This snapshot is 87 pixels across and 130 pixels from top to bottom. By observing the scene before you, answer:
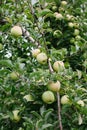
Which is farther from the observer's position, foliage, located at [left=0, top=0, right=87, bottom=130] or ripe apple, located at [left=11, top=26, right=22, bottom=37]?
ripe apple, located at [left=11, top=26, right=22, bottom=37]

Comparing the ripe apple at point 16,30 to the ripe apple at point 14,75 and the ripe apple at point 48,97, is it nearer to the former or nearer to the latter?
the ripe apple at point 14,75

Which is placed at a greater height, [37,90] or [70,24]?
[70,24]

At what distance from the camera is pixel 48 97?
1.52 metres

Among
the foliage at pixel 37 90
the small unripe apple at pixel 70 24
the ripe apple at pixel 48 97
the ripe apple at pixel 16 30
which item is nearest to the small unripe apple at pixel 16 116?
the foliage at pixel 37 90

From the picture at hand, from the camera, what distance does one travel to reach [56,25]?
7.93ft

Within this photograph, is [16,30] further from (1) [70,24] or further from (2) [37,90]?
(1) [70,24]

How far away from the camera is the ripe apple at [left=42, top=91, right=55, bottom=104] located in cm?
153

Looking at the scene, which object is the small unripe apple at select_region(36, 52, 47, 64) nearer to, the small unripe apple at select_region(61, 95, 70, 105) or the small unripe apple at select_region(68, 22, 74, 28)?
the small unripe apple at select_region(61, 95, 70, 105)

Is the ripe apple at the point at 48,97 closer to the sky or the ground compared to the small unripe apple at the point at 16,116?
closer to the sky

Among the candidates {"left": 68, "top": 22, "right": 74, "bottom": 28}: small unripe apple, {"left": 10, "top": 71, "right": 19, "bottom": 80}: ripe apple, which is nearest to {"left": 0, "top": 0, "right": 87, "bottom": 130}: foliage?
{"left": 10, "top": 71, "right": 19, "bottom": 80}: ripe apple

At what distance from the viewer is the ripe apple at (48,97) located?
153 cm

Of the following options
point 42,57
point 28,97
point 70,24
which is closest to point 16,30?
point 42,57

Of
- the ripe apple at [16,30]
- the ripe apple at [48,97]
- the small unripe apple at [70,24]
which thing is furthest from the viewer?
the small unripe apple at [70,24]

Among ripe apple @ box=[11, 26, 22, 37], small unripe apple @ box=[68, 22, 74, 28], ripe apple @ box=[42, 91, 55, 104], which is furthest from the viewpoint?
small unripe apple @ box=[68, 22, 74, 28]
